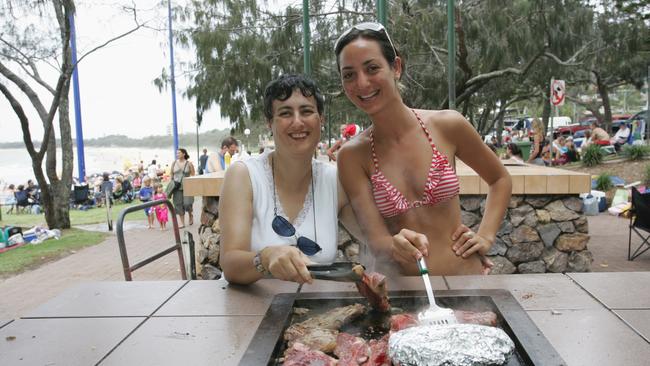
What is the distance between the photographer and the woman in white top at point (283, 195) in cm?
211

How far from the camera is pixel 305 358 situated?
58.2 inches

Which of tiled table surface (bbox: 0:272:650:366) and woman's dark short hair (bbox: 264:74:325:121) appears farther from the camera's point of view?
woman's dark short hair (bbox: 264:74:325:121)

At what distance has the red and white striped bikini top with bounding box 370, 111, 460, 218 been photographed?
2137 mm

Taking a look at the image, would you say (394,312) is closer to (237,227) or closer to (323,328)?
(323,328)

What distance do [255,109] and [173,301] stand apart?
36.3 ft

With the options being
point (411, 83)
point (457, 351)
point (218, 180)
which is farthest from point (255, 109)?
point (457, 351)

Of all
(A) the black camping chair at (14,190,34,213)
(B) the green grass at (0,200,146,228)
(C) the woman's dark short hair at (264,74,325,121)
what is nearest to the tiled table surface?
(C) the woman's dark short hair at (264,74,325,121)

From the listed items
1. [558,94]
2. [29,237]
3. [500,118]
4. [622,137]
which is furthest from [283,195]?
[500,118]

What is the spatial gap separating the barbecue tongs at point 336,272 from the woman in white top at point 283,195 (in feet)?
1.07

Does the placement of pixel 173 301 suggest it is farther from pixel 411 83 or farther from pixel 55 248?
pixel 411 83

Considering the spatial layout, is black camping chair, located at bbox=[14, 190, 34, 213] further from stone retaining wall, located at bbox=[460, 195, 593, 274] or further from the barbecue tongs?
the barbecue tongs

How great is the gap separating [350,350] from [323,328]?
0.21 metres

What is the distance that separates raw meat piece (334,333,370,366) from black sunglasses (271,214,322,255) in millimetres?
554

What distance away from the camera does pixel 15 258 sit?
891 centimetres
